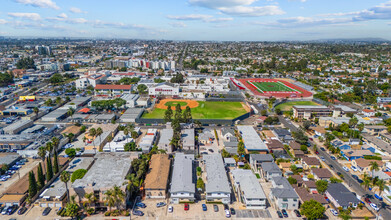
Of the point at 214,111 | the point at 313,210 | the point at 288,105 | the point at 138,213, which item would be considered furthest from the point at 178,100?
the point at 313,210

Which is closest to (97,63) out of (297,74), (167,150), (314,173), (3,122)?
(3,122)

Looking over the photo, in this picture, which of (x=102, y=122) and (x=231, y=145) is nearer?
(x=231, y=145)

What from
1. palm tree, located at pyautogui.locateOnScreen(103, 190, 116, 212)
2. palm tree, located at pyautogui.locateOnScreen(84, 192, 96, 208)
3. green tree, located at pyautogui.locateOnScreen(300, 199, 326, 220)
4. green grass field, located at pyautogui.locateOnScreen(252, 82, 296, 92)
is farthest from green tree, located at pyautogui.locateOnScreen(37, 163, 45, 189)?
green grass field, located at pyautogui.locateOnScreen(252, 82, 296, 92)

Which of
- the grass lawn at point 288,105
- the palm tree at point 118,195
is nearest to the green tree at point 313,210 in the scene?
the palm tree at point 118,195

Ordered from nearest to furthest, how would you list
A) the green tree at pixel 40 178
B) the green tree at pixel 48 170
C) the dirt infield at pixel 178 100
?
the green tree at pixel 40 178 < the green tree at pixel 48 170 < the dirt infield at pixel 178 100

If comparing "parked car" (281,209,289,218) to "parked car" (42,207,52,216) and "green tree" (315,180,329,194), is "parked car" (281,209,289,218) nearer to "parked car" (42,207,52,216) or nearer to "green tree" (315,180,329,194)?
"green tree" (315,180,329,194)

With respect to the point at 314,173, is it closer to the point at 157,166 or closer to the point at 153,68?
the point at 157,166

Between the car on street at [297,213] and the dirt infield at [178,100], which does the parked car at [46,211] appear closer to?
the car on street at [297,213]

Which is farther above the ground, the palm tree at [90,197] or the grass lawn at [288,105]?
the grass lawn at [288,105]
